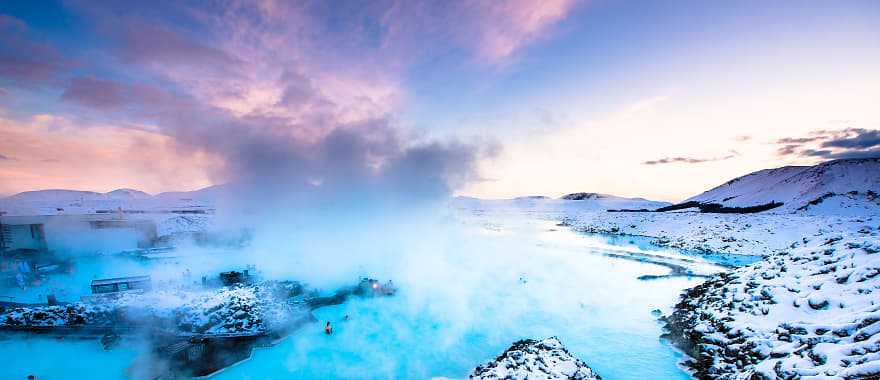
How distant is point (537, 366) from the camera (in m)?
11.3

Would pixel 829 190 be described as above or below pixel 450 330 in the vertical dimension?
above

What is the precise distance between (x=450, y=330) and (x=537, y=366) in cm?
650

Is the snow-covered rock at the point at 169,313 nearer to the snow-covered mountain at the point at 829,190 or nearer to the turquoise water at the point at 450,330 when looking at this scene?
the turquoise water at the point at 450,330

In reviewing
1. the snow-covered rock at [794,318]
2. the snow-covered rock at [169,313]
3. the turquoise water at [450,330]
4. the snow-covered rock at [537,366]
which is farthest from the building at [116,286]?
the snow-covered rock at [794,318]

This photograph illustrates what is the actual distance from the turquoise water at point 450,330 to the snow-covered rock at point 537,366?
1.50 metres

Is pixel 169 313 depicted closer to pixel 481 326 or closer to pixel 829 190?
pixel 481 326

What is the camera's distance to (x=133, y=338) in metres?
15.2

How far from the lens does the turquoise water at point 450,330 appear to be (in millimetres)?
13203

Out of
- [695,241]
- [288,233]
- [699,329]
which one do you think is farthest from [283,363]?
[695,241]

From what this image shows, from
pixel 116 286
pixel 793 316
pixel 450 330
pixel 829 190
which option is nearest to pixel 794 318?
pixel 793 316

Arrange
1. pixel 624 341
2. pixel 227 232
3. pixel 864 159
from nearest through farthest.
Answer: pixel 624 341 → pixel 227 232 → pixel 864 159

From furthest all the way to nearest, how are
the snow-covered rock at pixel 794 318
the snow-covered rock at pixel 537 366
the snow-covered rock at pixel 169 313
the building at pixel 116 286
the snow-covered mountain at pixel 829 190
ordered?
the snow-covered mountain at pixel 829 190, the building at pixel 116 286, the snow-covered rock at pixel 169 313, the snow-covered rock at pixel 537 366, the snow-covered rock at pixel 794 318

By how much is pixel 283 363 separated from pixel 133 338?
8.24 metres

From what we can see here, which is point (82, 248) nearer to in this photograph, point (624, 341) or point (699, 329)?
point (624, 341)
